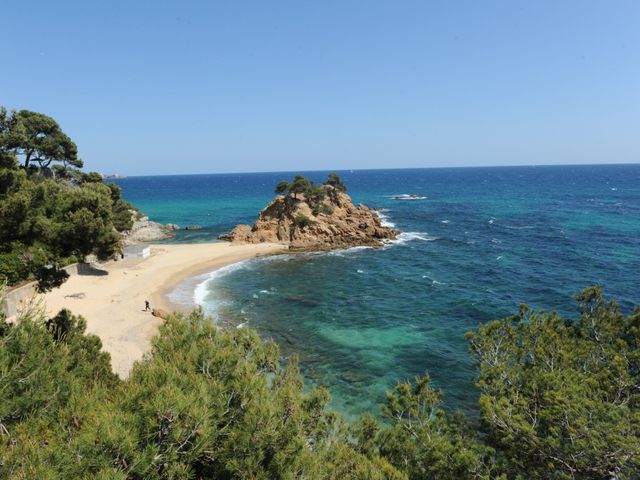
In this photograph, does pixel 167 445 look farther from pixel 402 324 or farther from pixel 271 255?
pixel 271 255

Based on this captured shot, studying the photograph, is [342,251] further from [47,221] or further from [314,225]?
[47,221]

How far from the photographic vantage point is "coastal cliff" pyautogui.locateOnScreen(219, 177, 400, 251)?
63375mm

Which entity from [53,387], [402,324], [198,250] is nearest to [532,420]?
[53,387]

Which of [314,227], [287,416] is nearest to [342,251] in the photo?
[314,227]

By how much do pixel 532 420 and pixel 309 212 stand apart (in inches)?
2171

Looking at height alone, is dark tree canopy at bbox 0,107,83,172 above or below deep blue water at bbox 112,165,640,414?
above

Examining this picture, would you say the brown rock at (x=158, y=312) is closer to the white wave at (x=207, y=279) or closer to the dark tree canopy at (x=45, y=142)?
the white wave at (x=207, y=279)

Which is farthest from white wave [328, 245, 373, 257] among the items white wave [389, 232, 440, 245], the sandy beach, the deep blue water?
the sandy beach

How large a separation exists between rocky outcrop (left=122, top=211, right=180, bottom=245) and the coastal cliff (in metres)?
13.6

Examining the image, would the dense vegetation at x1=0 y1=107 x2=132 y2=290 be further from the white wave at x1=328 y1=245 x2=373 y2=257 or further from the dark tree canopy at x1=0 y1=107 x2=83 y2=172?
the white wave at x1=328 y1=245 x2=373 y2=257

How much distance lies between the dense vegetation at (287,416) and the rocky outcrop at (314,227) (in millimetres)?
48196

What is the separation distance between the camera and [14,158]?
16891mm

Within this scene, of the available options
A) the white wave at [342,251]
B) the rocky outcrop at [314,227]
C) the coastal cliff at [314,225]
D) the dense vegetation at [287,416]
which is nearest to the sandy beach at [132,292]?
the rocky outcrop at [314,227]

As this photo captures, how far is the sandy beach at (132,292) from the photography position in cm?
2766
